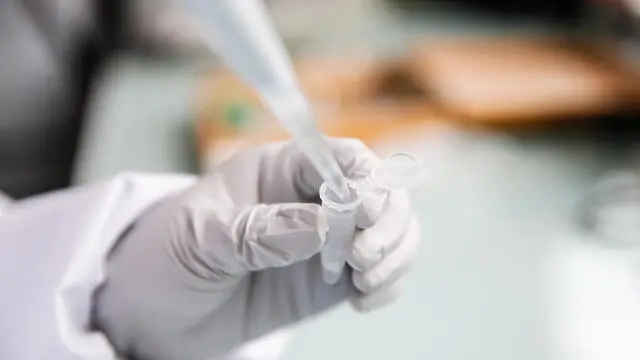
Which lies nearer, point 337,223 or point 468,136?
point 337,223

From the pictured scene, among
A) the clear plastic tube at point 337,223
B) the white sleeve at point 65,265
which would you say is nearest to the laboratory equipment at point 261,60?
the clear plastic tube at point 337,223

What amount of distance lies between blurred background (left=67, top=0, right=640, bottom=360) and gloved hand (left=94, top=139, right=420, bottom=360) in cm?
13

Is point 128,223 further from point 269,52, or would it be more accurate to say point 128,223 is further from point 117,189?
point 269,52

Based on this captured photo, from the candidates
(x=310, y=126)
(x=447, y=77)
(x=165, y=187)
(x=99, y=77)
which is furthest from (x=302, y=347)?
(x=99, y=77)

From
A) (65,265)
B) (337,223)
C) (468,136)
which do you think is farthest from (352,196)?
(468,136)

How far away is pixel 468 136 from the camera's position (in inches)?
39.5

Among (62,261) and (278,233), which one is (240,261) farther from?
(62,261)

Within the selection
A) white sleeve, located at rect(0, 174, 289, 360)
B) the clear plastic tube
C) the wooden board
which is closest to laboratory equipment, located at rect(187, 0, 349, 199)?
the clear plastic tube

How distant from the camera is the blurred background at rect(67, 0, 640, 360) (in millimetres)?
737

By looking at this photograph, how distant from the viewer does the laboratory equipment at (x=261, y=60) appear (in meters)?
0.40

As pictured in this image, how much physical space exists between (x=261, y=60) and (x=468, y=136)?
61 centimetres

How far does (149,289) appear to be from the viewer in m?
0.57

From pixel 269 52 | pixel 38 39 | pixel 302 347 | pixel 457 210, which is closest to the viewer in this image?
pixel 269 52

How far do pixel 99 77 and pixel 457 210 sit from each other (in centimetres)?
65
